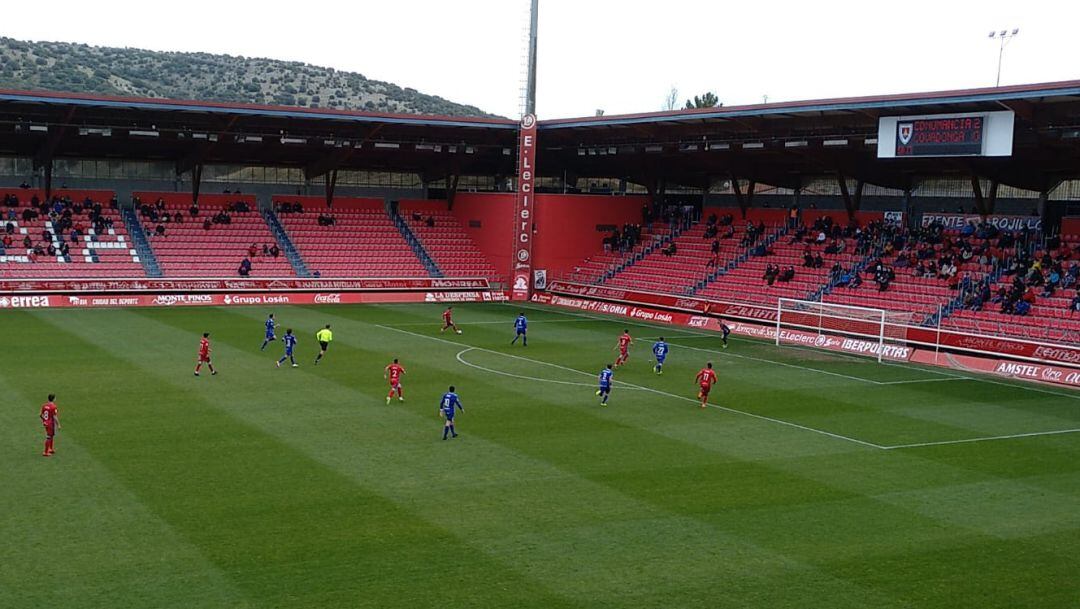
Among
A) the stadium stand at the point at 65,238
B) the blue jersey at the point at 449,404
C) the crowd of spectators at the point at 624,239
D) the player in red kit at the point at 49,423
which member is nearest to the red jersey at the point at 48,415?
the player in red kit at the point at 49,423

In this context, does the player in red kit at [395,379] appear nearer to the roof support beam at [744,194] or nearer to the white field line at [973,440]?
the white field line at [973,440]

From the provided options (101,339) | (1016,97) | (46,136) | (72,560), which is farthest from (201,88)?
(72,560)

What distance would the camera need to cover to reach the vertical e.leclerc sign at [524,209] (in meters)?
57.2

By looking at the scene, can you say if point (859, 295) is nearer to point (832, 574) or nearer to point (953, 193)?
point (953, 193)

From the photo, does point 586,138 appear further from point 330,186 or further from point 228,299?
point 228,299

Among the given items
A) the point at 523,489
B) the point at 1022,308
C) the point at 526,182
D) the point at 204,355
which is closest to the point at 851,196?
the point at 1022,308

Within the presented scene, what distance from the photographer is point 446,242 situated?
6431cm

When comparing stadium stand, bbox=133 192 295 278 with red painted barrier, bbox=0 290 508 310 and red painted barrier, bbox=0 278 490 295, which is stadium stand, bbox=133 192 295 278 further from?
red painted barrier, bbox=0 290 508 310

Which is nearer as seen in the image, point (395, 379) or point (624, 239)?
point (395, 379)

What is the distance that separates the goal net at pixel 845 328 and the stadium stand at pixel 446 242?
20.1 metres

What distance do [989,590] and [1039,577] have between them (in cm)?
117

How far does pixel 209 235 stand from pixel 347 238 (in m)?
7.71

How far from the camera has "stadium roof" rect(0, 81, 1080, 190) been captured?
41688mm

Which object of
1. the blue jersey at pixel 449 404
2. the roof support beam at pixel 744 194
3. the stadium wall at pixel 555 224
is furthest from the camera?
the stadium wall at pixel 555 224
